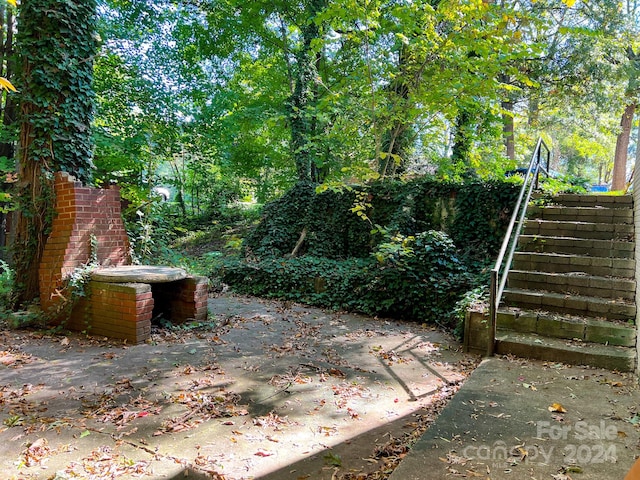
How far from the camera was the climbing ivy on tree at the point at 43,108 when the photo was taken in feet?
15.6

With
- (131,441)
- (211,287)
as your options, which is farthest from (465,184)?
(131,441)

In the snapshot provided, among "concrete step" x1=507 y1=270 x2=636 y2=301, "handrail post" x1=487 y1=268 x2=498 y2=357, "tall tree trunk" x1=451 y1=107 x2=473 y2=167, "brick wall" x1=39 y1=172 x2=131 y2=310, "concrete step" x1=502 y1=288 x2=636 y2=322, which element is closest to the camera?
"handrail post" x1=487 y1=268 x2=498 y2=357

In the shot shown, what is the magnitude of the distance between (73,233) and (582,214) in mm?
6976

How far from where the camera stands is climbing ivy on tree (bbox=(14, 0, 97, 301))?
4.76m

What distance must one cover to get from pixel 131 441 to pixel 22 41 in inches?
199

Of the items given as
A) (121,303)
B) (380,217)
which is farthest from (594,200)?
(121,303)

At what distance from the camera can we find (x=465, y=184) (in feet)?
26.4

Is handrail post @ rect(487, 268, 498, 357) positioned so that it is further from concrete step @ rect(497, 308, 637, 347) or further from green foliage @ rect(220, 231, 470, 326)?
green foliage @ rect(220, 231, 470, 326)

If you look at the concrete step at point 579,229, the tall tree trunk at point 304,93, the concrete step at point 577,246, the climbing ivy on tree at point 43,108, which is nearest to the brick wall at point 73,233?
the climbing ivy on tree at point 43,108

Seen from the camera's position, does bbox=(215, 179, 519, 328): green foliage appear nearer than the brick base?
No

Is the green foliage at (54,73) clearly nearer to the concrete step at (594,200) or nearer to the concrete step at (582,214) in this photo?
the concrete step at (582,214)

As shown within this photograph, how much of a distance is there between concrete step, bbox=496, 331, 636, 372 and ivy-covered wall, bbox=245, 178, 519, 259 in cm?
374

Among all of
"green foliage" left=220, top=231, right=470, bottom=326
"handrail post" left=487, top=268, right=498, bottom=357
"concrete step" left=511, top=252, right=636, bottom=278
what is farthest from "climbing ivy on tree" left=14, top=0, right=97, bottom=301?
"concrete step" left=511, top=252, right=636, bottom=278

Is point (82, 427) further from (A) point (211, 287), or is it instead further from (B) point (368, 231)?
(B) point (368, 231)
